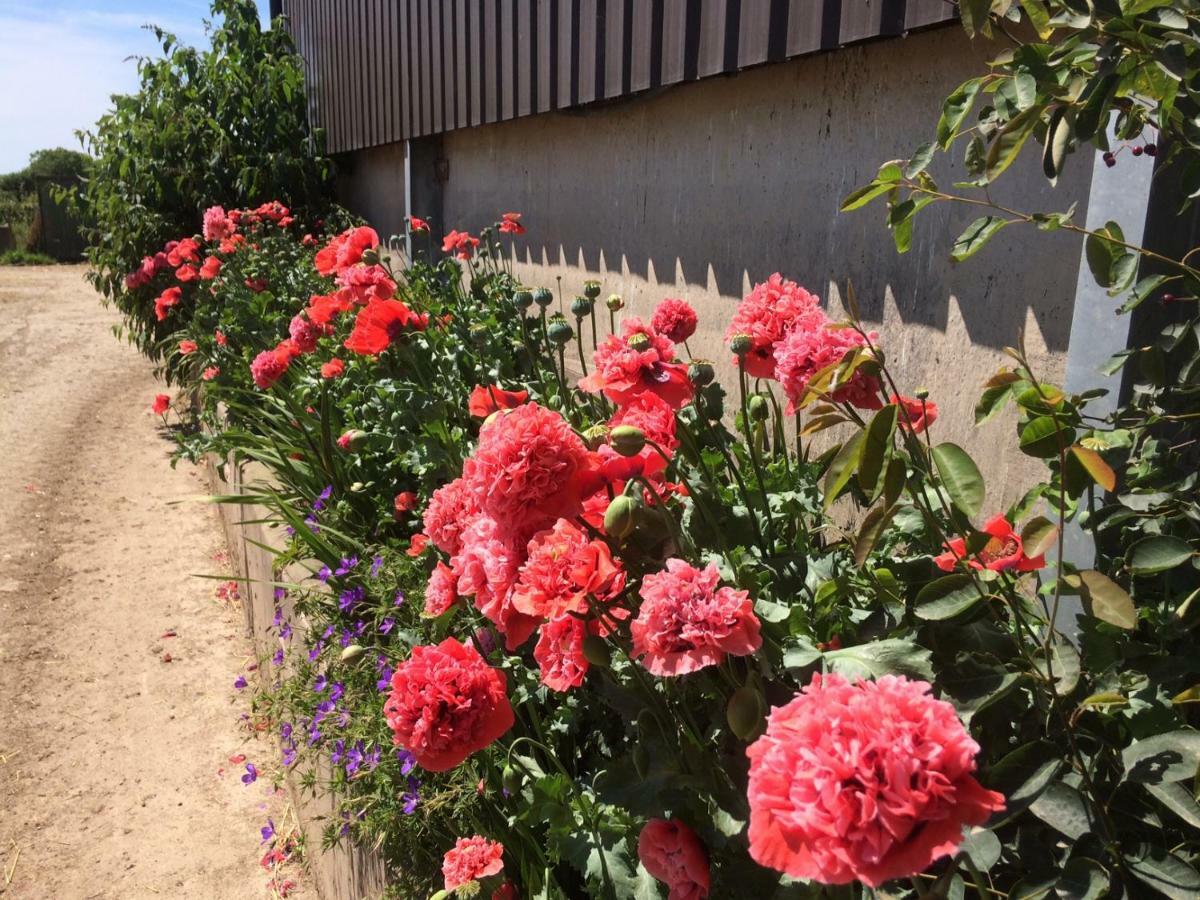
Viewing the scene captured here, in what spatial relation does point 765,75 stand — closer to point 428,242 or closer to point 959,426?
point 959,426

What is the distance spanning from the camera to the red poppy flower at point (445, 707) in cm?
140

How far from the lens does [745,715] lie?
1.06 m

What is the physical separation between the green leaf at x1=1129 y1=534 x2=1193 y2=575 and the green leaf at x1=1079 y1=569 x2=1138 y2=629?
0.17 metres

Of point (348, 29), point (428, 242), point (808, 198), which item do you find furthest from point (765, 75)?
point (348, 29)

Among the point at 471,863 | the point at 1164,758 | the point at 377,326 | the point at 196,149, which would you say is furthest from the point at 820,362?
the point at 196,149

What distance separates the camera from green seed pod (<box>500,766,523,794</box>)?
1647mm

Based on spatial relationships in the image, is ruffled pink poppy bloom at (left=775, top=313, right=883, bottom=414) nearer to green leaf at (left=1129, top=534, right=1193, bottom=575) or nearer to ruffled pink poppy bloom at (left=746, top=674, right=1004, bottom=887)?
green leaf at (left=1129, top=534, right=1193, bottom=575)

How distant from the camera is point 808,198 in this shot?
269cm

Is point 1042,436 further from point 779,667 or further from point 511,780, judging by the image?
point 511,780

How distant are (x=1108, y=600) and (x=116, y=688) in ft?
13.5

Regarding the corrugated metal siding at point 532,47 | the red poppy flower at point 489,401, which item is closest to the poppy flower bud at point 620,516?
the red poppy flower at point 489,401

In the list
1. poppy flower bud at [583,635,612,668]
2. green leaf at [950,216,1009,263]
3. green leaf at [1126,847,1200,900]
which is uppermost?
green leaf at [950,216,1009,263]

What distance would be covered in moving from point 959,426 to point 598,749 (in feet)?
3.61

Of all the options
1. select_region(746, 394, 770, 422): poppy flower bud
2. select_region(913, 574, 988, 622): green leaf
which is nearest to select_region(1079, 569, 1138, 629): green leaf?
select_region(913, 574, 988, 622): green leaf
